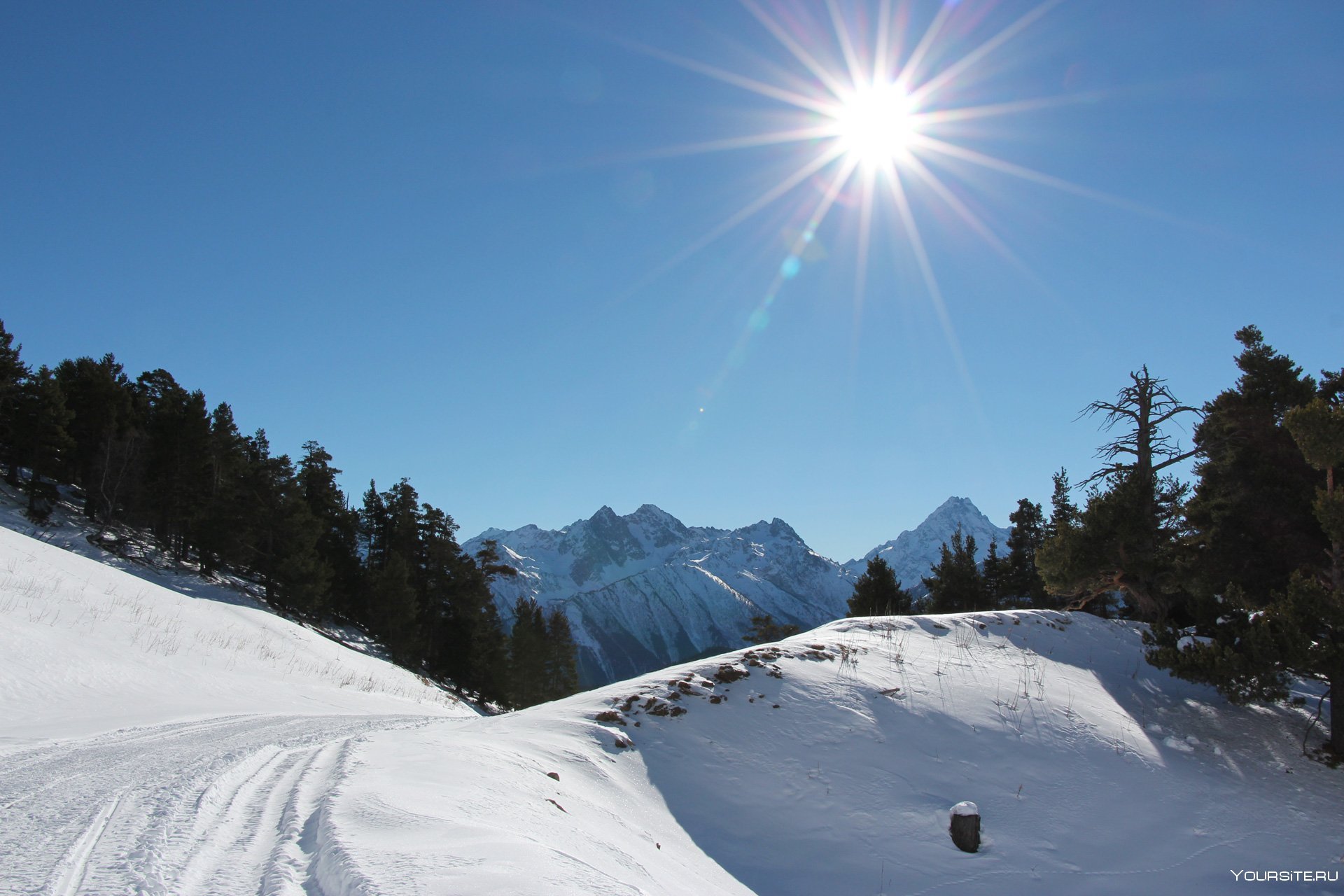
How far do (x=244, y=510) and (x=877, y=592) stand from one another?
37758mm

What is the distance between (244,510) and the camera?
39250mm

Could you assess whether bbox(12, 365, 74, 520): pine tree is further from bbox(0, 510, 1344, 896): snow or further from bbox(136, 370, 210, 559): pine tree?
bbox(0, 510, 1344, 896): snow

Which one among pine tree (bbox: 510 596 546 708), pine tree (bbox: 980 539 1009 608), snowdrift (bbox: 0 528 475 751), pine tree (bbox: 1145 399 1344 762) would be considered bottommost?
pine tree (bbox: 510 596 546 708)

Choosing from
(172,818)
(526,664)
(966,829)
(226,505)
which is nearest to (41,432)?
(226,505)

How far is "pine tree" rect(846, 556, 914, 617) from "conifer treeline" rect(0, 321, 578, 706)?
21.3m

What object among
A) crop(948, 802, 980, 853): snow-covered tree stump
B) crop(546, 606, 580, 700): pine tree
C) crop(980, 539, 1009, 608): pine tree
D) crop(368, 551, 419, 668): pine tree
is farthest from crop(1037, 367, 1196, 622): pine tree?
crop(546, 606, 580, 700): pine tree

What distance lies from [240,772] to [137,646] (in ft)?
44.1

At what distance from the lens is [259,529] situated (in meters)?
39.5

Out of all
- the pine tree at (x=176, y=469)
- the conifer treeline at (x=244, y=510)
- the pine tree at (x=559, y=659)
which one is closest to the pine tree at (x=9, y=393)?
the conifer treeline at (x=244, y=510)

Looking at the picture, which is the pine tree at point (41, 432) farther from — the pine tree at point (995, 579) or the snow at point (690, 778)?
the pine tree at point (995, 579)

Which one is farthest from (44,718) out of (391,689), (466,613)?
(466,613)

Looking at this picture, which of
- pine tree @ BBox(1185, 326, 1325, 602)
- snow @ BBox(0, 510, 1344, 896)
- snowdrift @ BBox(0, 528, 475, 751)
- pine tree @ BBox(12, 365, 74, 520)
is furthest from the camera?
pine tree @ BBox(12, 365, 74, 520)

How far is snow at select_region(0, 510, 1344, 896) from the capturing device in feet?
15.1

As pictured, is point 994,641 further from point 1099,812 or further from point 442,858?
point 442,858
